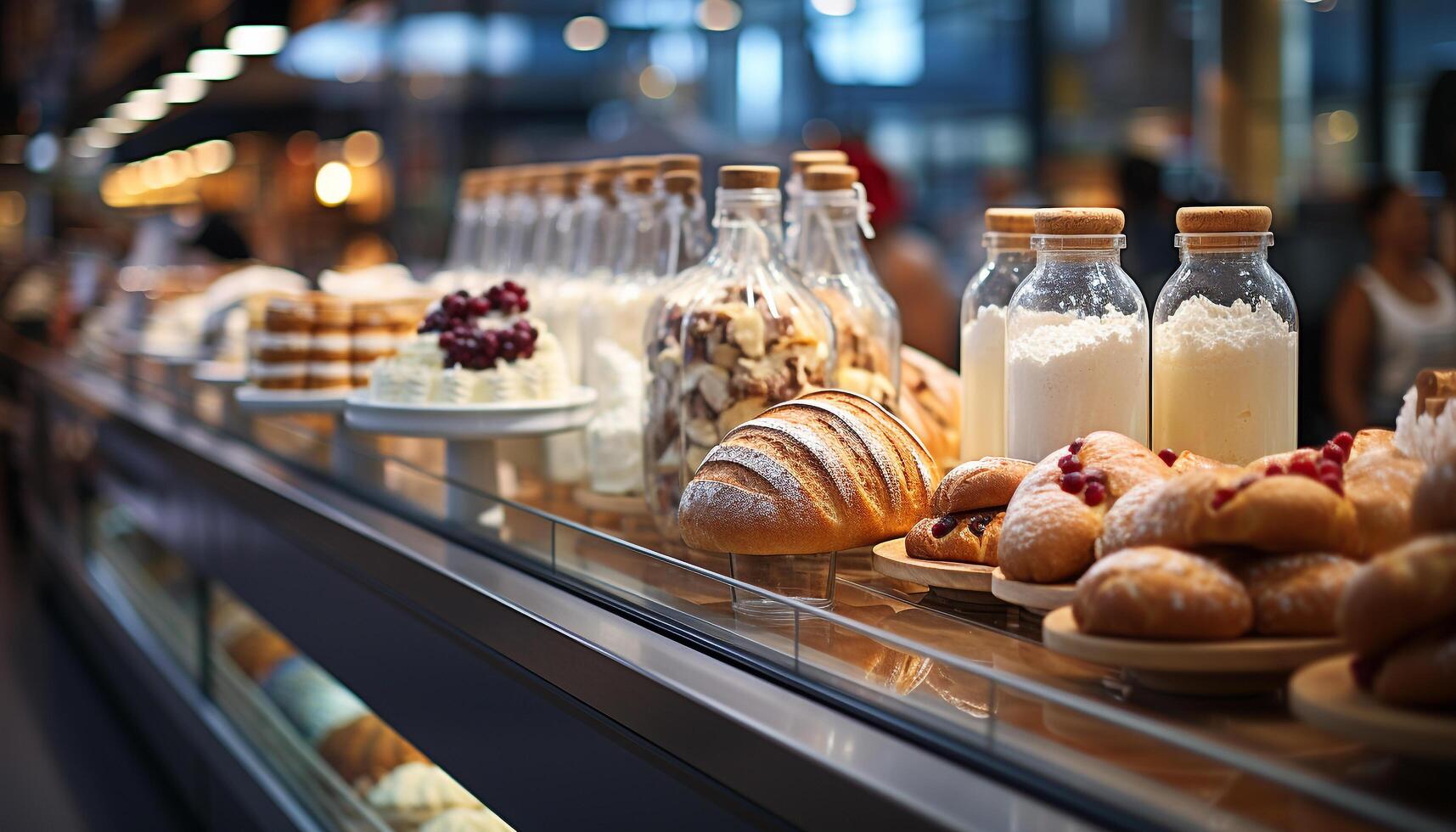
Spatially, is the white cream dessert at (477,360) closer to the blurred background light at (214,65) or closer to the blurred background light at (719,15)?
the blurred background light at (214,65)

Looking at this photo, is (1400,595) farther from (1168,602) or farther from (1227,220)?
(1227,220)

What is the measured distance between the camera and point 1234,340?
125 centimetres

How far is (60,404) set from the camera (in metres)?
5.36

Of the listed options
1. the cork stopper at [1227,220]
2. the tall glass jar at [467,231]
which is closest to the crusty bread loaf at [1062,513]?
the cork stopper at [1227,220]

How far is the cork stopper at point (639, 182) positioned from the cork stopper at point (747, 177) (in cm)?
39

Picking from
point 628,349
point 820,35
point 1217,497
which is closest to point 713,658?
point 1217,497

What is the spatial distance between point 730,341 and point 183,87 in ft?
22.8

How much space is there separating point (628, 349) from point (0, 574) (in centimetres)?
527

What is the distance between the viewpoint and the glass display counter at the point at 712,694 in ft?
2.76

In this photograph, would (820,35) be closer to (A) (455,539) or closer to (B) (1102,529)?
(A) (455,539)

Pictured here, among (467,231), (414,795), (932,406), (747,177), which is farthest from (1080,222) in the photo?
(467,231)

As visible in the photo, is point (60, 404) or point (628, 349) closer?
point (628, 349)

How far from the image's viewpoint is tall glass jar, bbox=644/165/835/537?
1.57 metres

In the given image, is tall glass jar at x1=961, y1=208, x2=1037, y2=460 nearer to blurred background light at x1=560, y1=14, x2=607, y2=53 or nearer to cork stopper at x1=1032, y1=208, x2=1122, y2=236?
cork stopper at x1=1032, y1=208, x2=1122, y2=236
